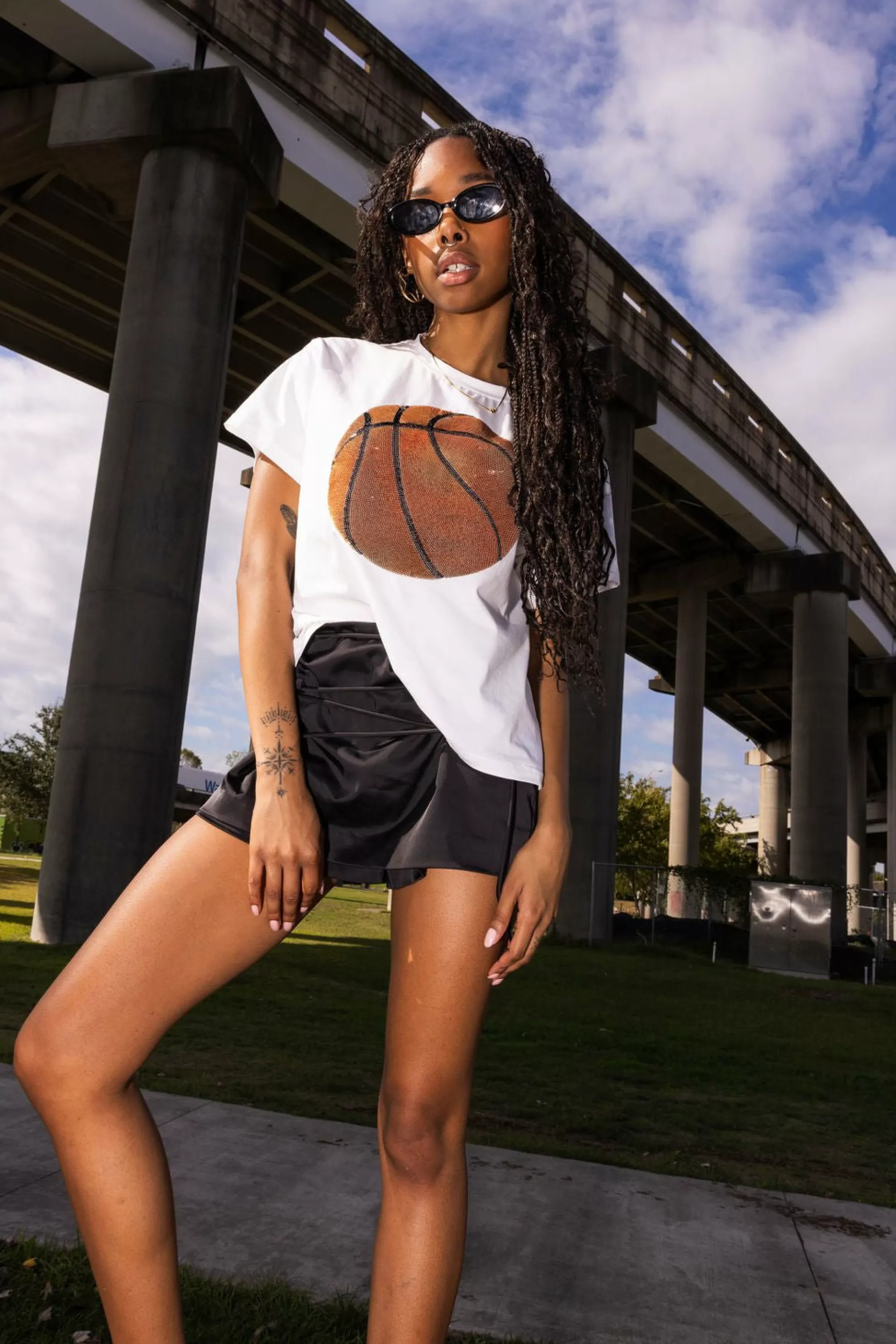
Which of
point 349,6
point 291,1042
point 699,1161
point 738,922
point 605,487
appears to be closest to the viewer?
point 605,487

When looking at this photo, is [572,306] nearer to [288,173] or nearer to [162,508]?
[162,508]

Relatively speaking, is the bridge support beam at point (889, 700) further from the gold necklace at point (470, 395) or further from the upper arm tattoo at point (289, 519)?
the upper arm tattoo at point (289, 519)

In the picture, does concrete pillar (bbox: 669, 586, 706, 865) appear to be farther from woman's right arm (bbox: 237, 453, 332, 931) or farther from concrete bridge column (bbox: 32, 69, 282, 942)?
woman's right arm (bbox: 237, 453, 332, 931)

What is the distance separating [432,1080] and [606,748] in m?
19.3

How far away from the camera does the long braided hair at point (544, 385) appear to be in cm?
210

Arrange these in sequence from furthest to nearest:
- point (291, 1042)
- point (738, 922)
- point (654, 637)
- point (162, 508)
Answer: point (654, 637)
point (738, 922)
point (162, 508)
point (291, 1042)

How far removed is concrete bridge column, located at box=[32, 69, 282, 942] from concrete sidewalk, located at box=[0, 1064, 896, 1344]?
27.2ft

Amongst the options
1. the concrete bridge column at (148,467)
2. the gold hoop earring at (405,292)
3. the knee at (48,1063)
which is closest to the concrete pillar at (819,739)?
the concrete bridge column at (148,467)

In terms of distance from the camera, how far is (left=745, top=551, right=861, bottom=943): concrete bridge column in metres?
29.0

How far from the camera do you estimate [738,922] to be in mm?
23938

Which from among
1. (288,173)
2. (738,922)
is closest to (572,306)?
(288,173)

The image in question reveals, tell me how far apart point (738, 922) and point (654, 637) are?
833 inches

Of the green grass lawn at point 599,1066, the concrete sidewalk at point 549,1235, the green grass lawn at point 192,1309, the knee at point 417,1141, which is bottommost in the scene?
the green grass lawn at point 599,1066

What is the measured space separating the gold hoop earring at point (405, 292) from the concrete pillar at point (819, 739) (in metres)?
28.1
